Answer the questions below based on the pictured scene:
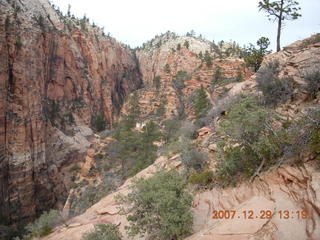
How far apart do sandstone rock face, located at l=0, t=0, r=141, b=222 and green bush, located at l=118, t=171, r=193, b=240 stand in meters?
21.2

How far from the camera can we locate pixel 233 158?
6840 millimetres

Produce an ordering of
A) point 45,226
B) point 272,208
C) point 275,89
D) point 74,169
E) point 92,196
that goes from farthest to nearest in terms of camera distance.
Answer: point 74,169 < point 92,196 < point 45,226 < point 275,89 < point 272,208

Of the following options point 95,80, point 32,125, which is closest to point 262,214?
point 32,125

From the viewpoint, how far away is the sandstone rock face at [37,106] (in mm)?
21500

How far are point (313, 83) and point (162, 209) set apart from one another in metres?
7.12

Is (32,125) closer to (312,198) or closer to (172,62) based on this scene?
(312,198)

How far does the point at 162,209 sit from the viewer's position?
17.8ft

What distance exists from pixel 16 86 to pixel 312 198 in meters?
27.0

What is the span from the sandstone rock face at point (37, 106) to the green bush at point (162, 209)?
21182mm

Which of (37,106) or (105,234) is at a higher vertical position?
(37,106)

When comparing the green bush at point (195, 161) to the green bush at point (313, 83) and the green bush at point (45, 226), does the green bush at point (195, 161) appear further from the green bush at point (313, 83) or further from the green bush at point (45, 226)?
the green bush at point (45, 226)

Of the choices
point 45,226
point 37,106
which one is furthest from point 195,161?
point 37,106
